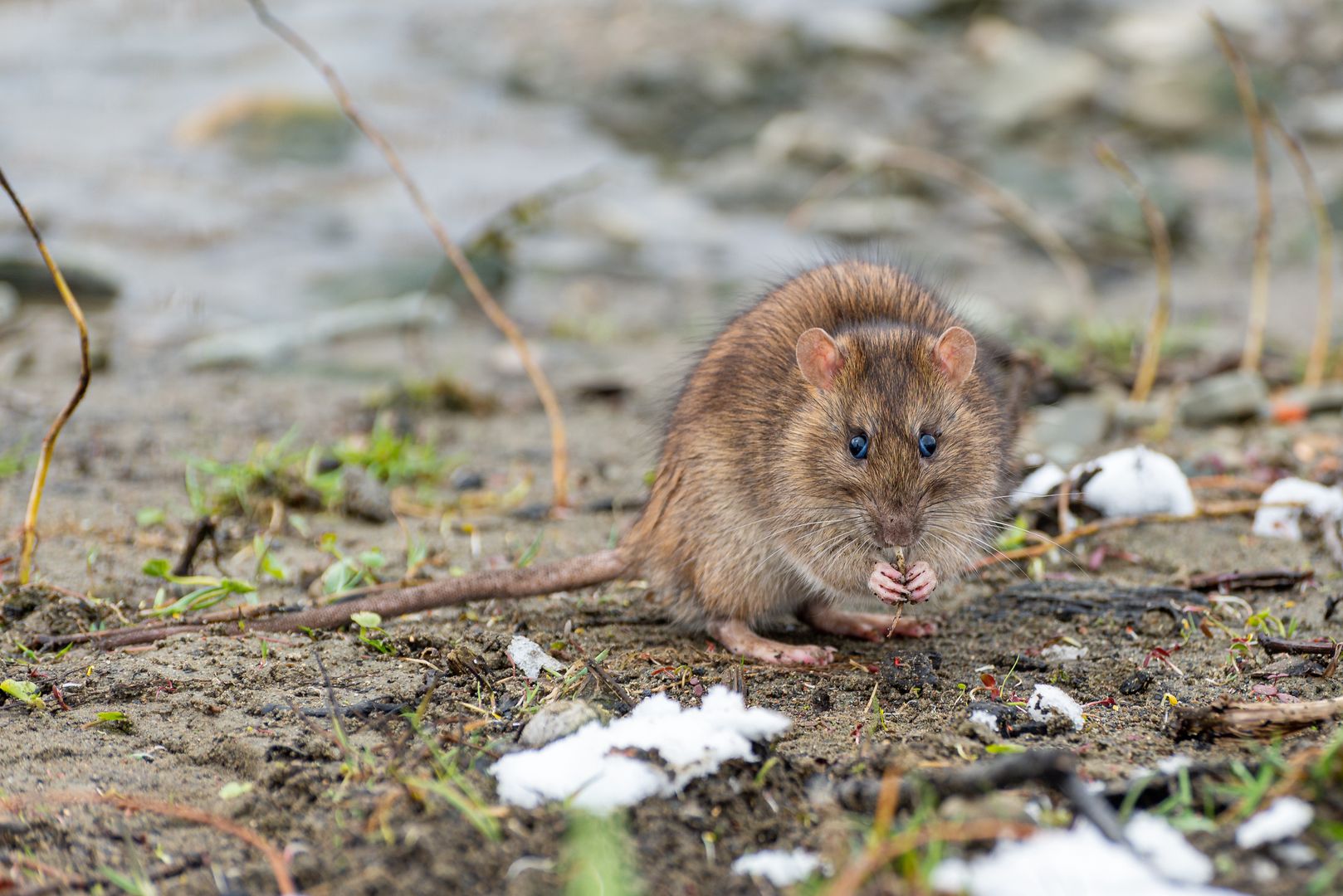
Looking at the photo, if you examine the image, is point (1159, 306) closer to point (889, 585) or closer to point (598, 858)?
point (889, 585)

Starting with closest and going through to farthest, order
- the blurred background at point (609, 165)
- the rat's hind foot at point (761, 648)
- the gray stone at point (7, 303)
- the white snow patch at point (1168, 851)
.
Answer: the white snow patch at point (1168, 851) → the rat's hind foot at point (761, 648) → the gray stone at point (7, 303) → the blurred background at point (609, 165)

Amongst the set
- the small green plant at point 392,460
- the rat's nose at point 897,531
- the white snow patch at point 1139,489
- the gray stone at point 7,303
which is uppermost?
the rat's nose at point 897,531

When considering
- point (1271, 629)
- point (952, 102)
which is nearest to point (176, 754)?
point (1271, 629)

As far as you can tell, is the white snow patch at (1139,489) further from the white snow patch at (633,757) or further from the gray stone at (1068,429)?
the white snow patch at (633,757)

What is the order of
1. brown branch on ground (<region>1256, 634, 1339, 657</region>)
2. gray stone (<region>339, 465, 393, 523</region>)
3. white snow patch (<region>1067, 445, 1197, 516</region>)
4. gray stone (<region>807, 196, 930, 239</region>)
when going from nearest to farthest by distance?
brown branch on ground (<region>1256, 634, 1339, 657</region>) → white snow patch (<region>1067, 445, 1197, 516</region>) → gray stone (<region>339, 465, 393, 523</region>) → gray stone (<region>807, 196, 930, 239</region>)

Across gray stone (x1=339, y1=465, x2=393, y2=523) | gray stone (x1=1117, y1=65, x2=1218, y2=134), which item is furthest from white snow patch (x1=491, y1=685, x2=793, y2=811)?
gray stone (x1=1117, y1=65, x2=1218, y2=134)

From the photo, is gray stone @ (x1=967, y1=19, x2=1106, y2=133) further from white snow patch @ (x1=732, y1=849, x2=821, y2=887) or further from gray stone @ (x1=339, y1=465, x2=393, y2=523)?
Result: white snow patch @ (x1=732, y1=849, x2=821, y2=887)

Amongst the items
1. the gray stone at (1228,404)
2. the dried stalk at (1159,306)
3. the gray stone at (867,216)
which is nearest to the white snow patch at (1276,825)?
the dried stalk at (1159,306)
